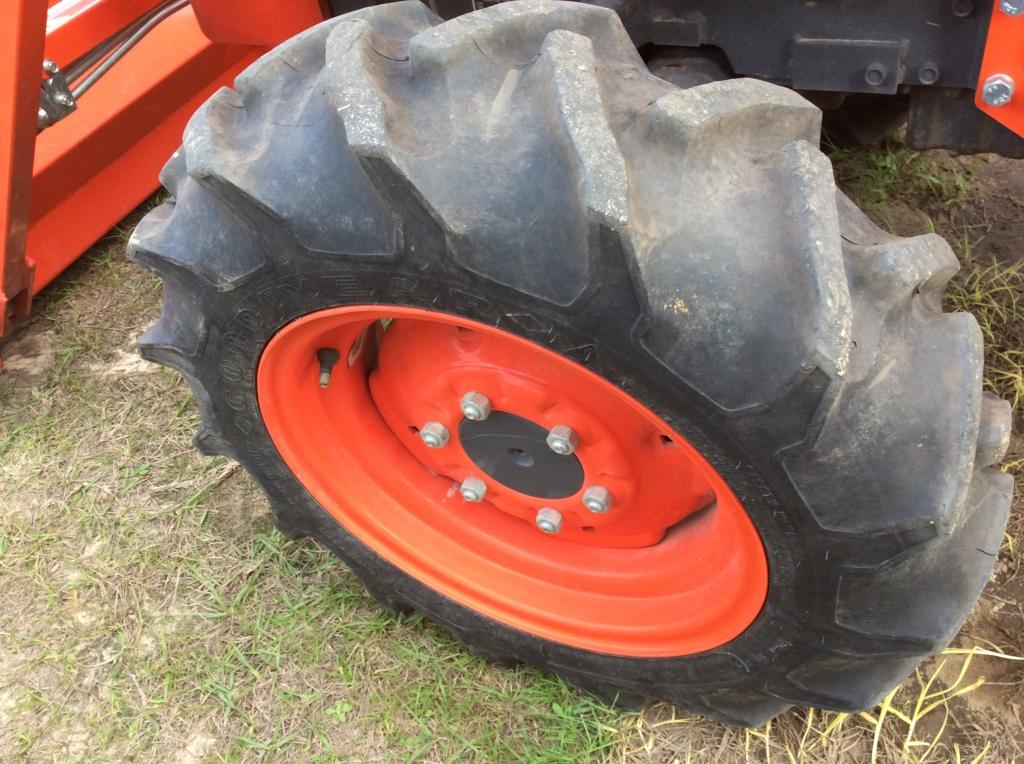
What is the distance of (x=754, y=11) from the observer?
4.10ft

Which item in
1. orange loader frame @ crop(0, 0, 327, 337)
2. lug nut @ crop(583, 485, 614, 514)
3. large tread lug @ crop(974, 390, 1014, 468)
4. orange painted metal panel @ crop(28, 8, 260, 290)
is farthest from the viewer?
orange painted metal panel @ crop(28, 8, 260, 290)

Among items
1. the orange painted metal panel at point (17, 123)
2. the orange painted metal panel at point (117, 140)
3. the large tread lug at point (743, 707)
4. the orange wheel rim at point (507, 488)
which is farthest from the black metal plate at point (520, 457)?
the orange painted metal panel at point (117, 140)

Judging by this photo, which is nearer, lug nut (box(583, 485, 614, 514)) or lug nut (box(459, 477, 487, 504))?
lug nut (box(583, 485, 614, 514))

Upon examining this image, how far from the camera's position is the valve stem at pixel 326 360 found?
1374mm

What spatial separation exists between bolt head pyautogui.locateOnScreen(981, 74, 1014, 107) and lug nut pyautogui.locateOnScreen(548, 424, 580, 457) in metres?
0.66

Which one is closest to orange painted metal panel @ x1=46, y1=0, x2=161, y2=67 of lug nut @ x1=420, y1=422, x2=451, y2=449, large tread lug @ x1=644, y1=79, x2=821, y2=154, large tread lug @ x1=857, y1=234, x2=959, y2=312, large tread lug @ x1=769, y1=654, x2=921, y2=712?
lug nut @ x1=420, y1=422, x2=451, y2=449

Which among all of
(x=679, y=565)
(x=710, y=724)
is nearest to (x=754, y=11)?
(x=679, y=565)

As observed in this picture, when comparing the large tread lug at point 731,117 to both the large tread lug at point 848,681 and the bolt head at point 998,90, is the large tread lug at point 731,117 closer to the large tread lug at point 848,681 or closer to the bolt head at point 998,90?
the bolt head at point 998,90

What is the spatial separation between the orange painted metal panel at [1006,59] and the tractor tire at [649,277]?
0.82 ft

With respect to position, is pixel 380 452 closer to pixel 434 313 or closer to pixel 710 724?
pixel 434 313

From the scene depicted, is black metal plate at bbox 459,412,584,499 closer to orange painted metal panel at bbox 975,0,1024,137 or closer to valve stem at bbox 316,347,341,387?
valve stem at bbox 316,347,341,387

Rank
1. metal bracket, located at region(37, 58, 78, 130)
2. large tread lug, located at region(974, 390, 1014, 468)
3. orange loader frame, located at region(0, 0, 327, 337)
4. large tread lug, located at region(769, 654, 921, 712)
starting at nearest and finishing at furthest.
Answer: large tread lug, located at region(974, 390, 1014, 468)
large tread lug, located at region(769, 654, 921, 712)
orange loader frame, located at region(0, 0, 327, 337)
metal bracket, located at region(37, 58, 78, 130)

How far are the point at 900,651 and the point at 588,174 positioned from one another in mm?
712

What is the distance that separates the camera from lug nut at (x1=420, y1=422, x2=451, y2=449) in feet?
4.64
